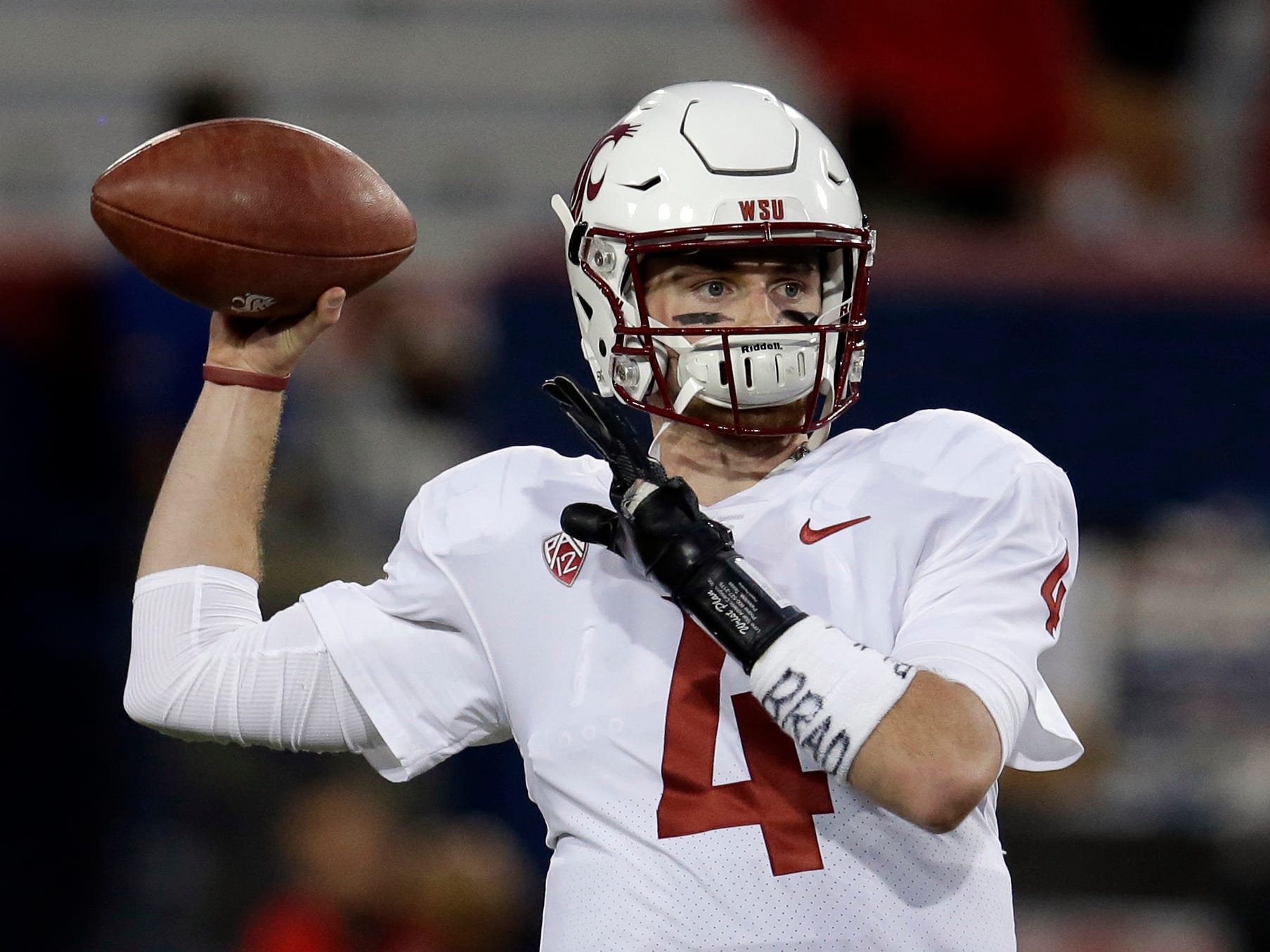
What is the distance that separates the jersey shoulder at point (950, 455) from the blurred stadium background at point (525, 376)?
2.54 meters

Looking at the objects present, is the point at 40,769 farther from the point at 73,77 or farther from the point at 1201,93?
the point at 1201,93

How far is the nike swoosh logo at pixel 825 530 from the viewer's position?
6.79ft

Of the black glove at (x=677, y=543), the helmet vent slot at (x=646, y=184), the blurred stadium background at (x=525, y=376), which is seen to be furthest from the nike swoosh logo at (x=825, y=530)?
the blurred stadium background at (x=525, y=376)

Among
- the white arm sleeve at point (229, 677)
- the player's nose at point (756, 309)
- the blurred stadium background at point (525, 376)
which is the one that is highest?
the player's nose at point (756, 309)

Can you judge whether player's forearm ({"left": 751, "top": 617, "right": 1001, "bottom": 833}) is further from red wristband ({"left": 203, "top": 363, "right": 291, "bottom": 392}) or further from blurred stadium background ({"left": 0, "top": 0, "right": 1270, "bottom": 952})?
blurred stadium background ({"left": 0, "top": 0, "right": 1270, "bottom": 952})

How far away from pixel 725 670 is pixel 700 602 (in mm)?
159

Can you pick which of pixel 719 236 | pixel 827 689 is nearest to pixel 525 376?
pixel 719 236

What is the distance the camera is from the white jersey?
76.1 inches

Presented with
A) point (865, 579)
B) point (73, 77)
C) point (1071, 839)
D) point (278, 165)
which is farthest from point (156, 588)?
point (73, 77)

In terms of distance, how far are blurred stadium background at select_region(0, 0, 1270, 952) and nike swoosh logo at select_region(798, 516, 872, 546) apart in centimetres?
260

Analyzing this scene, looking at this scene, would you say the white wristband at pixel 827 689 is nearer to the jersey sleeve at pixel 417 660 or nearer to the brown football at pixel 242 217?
the jersey sleeve at pixel 417 660

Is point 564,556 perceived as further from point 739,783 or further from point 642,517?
point 739,783

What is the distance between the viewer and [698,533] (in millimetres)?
1929

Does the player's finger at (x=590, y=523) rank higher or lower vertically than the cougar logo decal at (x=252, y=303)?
lower
